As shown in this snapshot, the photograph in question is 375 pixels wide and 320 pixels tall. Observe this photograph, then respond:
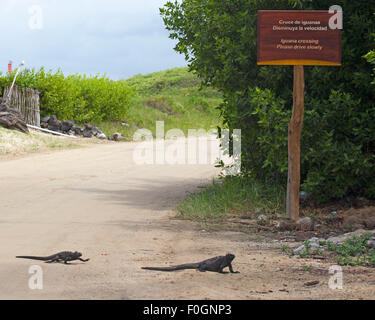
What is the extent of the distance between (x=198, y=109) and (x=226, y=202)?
28599mm

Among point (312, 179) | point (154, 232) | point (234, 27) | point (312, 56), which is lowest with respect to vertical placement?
point (154, 232)

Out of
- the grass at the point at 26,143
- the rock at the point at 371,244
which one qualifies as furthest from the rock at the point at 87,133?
the rock at the point at 371,244

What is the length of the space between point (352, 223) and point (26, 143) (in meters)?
14.0

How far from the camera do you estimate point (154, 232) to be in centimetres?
834

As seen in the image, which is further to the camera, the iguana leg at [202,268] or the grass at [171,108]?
the grass at [171,108]

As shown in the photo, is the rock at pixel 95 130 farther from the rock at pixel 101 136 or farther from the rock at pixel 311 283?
the rock at pixel 311 283

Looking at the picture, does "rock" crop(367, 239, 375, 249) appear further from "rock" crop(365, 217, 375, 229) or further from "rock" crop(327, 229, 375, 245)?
"rock" crop(365, 217, 375, 229)

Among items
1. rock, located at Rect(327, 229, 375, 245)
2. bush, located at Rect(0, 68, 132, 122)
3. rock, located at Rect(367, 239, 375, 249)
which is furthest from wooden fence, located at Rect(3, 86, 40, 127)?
rock, located at Rect(367, 239, 375, 249)

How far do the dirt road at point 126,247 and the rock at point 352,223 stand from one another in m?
1.59

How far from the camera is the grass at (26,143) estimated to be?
19.0 m

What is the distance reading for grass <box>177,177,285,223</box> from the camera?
9750 mm

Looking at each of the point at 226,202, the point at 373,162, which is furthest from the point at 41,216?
the point at 373,162

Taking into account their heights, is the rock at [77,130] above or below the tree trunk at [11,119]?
below

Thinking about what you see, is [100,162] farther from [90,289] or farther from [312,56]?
[90,289]
